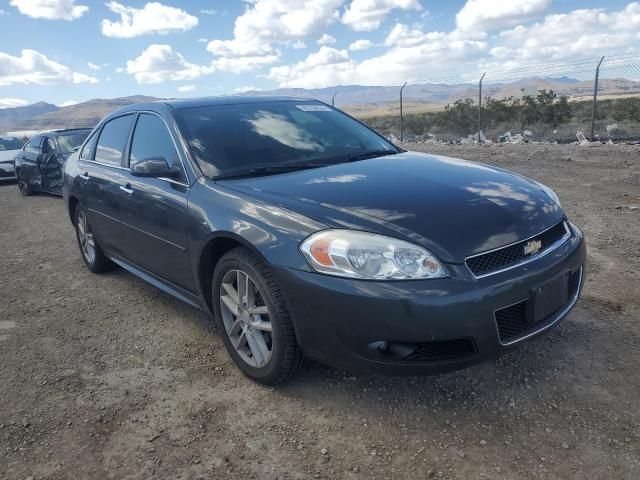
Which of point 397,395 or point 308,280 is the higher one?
point 308,280

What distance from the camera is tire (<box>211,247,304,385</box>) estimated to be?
8.76ft

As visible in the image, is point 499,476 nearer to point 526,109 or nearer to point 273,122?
point 273,122

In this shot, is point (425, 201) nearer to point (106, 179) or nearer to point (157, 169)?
point (157, 169)

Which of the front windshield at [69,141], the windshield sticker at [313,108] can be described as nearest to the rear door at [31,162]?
the front windshield at [69,141]

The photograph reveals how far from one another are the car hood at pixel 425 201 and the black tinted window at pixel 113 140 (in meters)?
1.65

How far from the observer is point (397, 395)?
9.21ft

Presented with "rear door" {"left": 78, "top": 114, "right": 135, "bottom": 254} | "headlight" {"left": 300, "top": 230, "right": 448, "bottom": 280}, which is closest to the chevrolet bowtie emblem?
"headlight" {"left": 300, "top": 230, "right": 448, "bottom": 280}

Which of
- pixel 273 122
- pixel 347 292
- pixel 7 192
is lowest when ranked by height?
pixel 7 192

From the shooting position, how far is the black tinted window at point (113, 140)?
4.32 m

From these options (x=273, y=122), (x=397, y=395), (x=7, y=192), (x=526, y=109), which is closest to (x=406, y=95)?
(x=526, y=109)

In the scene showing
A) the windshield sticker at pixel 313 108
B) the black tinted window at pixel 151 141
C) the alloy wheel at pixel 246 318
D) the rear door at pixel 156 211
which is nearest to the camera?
the alloy wheel at pixel 246 318

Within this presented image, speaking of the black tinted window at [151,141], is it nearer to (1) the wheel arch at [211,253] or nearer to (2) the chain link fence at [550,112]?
(1) the wheel arch at [211,253]

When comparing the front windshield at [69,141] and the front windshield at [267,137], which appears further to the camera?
the front windshield at [69,141]

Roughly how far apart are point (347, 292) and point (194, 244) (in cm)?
119
